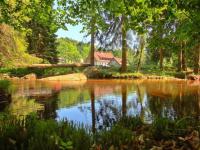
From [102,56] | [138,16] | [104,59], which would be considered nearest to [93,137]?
[138,16]

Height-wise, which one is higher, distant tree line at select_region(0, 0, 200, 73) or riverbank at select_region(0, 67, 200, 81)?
distant tree line at select_region(0, 0, 200, 73)

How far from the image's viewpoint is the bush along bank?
549 centimetres

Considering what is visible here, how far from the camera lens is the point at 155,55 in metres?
57.7

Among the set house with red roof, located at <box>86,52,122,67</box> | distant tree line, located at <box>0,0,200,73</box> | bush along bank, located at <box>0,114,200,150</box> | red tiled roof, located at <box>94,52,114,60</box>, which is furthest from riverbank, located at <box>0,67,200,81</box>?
red tiled roof, located at <box>94,52,114,60</box>

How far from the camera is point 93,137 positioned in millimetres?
6438

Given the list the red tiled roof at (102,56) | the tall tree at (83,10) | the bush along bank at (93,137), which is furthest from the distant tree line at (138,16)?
the red tiled roof at (102,56)

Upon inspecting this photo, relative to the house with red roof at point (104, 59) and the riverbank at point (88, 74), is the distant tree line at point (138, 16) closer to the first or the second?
the riverbank at point (88, 74)

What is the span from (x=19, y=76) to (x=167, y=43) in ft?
114

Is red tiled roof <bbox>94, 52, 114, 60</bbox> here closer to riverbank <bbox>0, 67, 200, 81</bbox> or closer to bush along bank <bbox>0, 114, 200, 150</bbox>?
riverbank <bbox>0, 67, 200, 81</bbox>

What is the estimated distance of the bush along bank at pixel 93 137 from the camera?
5.49 m

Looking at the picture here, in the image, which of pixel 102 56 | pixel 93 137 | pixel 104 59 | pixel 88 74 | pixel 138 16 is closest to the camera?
pixel 93 137

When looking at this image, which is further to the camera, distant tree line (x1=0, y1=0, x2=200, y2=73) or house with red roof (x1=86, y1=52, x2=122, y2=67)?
house with red roof (x1=86, y1=52, x2=122, y2=67)

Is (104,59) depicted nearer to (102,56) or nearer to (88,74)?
(102,56)

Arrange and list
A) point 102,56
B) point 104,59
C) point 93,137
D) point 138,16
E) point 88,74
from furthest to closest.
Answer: point 104,59
point 102,56
point 88,74
point 138,16
point 93,137
